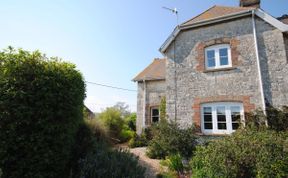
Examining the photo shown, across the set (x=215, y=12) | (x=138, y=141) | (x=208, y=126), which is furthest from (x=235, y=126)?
(x=138, y=141)

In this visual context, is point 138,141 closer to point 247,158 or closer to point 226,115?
point 226,115

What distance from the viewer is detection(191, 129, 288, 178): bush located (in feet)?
15.9

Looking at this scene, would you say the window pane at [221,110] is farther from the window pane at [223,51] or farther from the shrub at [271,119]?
the window pane at [223,51]

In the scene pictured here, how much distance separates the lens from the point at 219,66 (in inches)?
381

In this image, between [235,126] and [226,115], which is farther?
[226,115]

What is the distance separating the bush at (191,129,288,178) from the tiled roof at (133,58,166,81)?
9.16 meters

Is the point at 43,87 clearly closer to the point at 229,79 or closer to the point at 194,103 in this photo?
the point at 194,103

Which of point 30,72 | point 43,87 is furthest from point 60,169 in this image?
point 30,72

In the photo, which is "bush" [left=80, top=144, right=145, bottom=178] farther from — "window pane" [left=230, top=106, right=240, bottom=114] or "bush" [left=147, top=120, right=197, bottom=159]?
"window pane" [left=230, top=106, right=240, bottom=114]

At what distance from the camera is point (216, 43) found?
9.89m

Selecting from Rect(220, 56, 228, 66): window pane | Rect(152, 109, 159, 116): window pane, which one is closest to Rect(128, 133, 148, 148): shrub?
Rect(152, 109, 159, 116): window pane

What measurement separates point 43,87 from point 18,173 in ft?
7.42

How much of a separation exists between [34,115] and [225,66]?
8.79m

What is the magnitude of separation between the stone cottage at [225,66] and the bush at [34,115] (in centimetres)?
646
